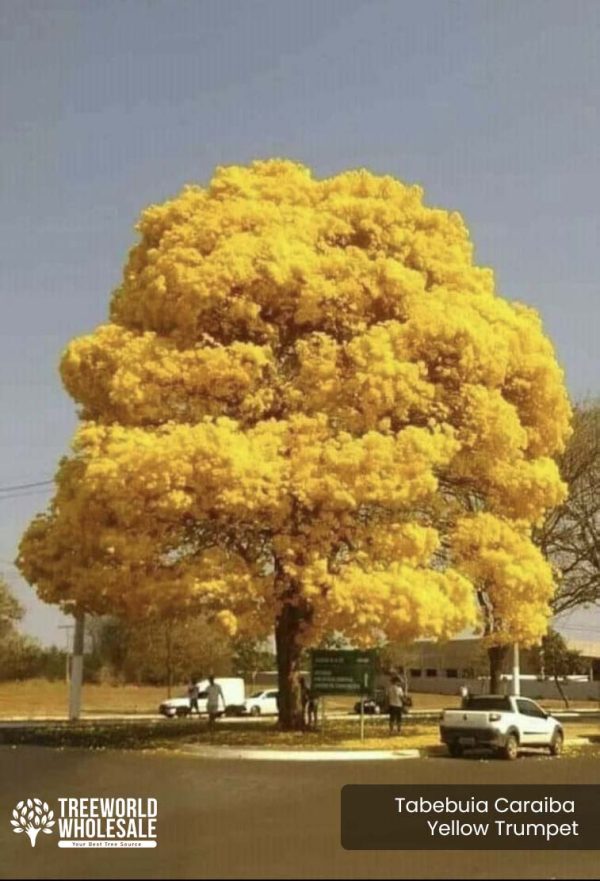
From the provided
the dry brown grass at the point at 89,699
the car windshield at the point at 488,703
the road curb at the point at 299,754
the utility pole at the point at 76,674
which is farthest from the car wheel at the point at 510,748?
the dry brown grass at the point at 89,699

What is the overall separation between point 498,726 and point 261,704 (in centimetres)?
2790

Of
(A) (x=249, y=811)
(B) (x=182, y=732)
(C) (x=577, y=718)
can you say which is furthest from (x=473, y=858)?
(C) (x=577, y=718)

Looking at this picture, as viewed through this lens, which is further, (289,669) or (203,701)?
(203,701)

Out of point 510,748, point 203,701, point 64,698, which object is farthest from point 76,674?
point 510,748

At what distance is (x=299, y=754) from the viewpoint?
25844 millimetres

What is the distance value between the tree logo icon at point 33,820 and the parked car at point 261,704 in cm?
4003

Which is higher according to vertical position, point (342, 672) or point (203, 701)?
point (342, 672)

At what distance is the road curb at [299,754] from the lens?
83.1 ft

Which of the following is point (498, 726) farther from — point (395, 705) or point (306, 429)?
point (306, 429)

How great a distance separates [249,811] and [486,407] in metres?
16.6

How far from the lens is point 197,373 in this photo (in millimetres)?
28844

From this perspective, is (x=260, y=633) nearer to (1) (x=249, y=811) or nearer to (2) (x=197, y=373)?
(2) (x=197, y=373)

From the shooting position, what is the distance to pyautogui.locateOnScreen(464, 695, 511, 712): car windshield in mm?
28953

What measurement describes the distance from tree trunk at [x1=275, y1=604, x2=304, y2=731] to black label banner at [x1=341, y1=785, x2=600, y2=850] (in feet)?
46.6
